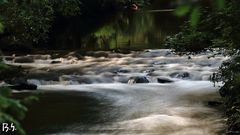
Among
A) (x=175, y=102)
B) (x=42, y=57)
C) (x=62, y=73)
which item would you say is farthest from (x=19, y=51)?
(x=175, y=102)

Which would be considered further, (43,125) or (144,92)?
(144,92)

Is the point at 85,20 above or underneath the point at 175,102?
above

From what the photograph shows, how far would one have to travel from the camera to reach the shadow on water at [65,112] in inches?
396

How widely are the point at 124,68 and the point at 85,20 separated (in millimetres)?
23103

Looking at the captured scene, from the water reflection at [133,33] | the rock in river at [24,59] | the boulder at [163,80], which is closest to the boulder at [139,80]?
the boulder at [163,80]

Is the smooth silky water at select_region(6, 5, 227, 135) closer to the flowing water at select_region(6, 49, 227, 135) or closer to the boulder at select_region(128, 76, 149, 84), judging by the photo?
the flowing water at select_region(6, 49, 227, 135)

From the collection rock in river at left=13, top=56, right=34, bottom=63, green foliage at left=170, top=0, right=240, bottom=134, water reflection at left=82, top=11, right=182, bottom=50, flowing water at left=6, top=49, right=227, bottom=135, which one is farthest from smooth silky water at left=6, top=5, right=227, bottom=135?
water reflection at left=82, top=11, right=182, bottom=50

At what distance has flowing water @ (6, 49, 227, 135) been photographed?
9.81m

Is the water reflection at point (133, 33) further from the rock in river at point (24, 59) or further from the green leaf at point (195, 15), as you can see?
the green leaf at point (195, 15)

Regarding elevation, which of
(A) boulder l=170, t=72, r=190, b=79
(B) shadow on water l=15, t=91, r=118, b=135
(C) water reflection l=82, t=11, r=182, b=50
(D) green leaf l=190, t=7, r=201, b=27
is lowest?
(B) shadow on water l=15, t=91, r=118, b=135

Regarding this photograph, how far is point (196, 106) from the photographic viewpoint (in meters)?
11.7

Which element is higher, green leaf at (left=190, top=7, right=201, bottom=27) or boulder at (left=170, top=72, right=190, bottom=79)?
green leaf at (left=190, top=7, right=201, bottom=27)

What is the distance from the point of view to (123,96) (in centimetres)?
1330

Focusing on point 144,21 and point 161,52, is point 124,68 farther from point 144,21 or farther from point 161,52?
point 144,21
